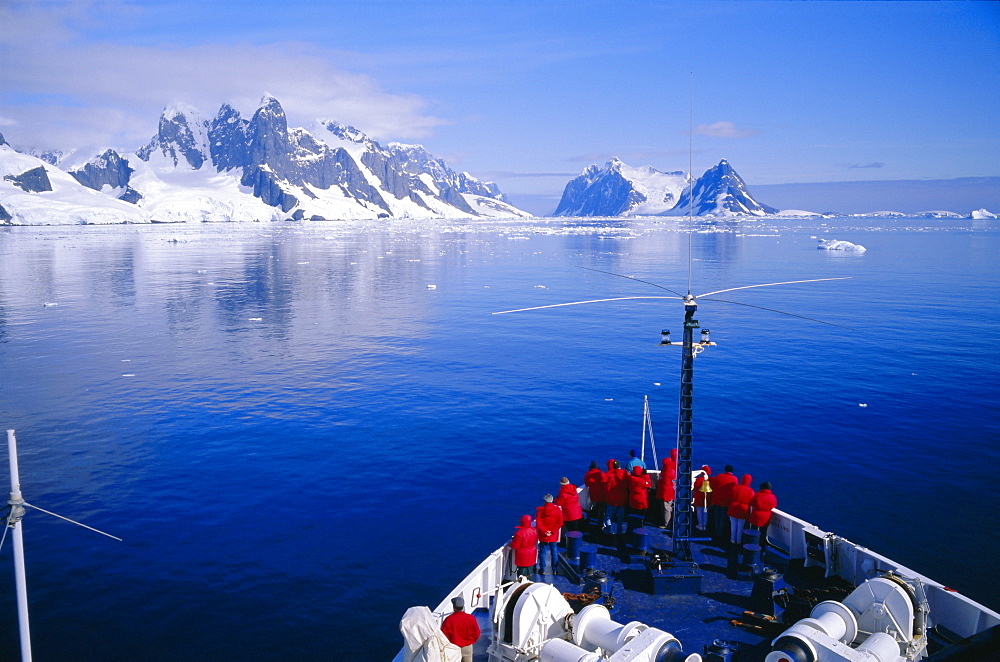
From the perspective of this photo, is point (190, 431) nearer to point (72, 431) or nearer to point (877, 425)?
point (72, 431)

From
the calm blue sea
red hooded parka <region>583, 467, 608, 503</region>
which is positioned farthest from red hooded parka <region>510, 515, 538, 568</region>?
the calm blue sea

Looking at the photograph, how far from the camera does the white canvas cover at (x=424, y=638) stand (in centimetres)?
1141

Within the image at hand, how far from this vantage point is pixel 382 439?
3050cm

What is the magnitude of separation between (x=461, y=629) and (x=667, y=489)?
Answer: 7.59 meters

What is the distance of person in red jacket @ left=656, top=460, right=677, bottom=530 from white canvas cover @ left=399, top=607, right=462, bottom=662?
25.5 ft

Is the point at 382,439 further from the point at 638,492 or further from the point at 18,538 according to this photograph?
the point at 18,538

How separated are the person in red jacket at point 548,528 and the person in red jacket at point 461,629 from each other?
388cm

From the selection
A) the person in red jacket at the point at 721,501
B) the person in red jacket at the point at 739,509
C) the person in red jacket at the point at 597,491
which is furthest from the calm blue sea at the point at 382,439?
the person in red jacket at the point at 739,509

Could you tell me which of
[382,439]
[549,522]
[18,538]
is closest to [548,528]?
[549,522]

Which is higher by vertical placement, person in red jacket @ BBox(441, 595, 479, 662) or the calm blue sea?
person in red jacket @ BBox(441, 595, 479, 662)

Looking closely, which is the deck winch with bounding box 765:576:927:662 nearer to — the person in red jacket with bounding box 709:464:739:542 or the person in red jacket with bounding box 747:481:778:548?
the person in red jacket with bounding box 747:481:778:548

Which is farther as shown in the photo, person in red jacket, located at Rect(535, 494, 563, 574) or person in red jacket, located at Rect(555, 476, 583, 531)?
person in red jacket, located at Rect(555, 476, 583, 531)

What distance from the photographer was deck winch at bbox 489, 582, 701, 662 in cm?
1140

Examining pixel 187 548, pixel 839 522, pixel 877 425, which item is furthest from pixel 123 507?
pixel 877 425
